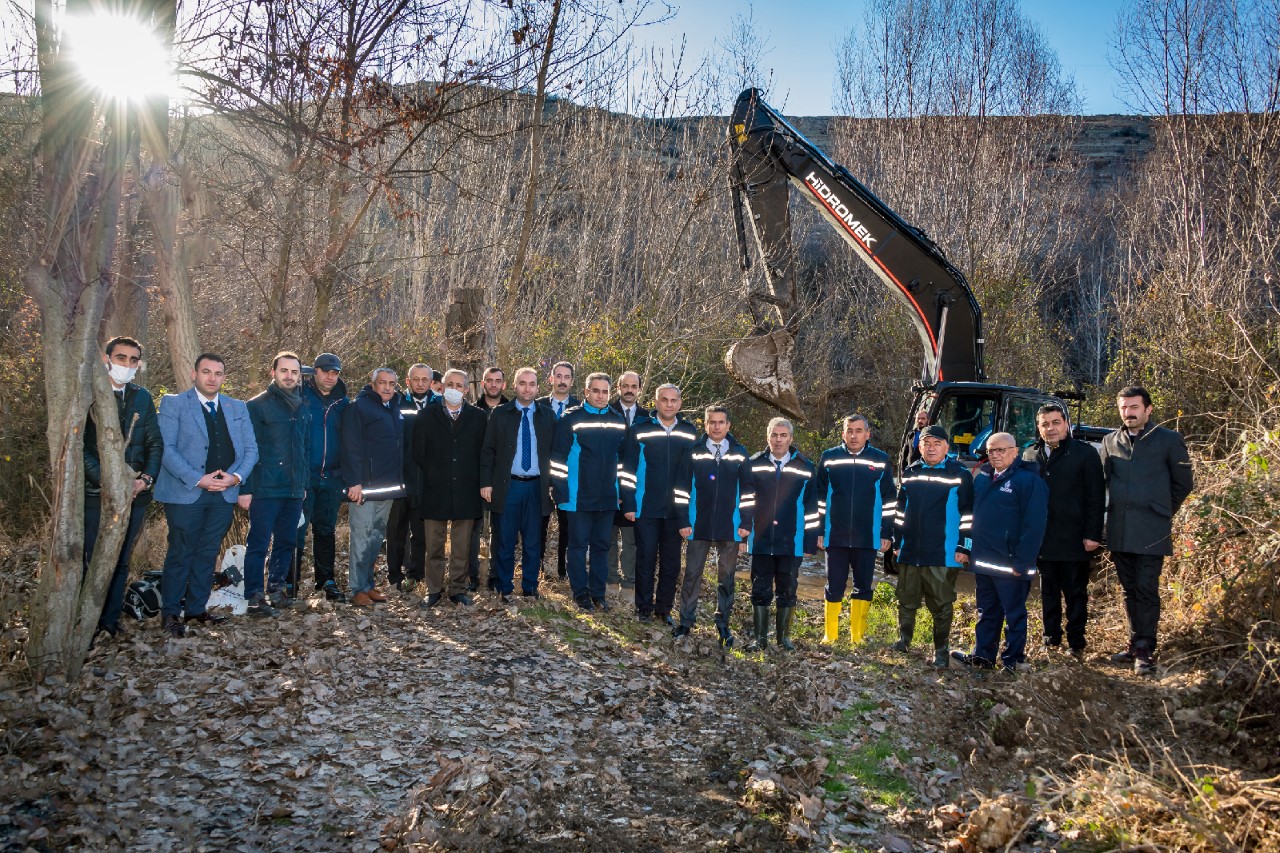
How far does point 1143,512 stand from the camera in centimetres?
713

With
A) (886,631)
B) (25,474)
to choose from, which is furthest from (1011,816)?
(25,474)

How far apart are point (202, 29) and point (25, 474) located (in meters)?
6.13

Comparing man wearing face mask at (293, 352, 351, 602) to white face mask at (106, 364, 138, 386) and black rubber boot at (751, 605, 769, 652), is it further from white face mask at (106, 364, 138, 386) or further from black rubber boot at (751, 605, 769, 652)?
black rubber boot at (751, 605, 769, 652)

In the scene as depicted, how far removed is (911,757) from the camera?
539 cm

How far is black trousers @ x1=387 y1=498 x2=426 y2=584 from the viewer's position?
8570 millimetres

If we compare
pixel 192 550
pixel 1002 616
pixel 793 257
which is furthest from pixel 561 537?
pixel 793 257

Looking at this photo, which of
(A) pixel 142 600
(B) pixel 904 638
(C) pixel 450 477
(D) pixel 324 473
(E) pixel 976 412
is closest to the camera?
(A) pixel 142 600

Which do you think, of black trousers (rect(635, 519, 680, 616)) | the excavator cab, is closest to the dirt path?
black trousers (rect(635, 519, 680, 616))

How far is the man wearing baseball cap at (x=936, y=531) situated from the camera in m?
7.47

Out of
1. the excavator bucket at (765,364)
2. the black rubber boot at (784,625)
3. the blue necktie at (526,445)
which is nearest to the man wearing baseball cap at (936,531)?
the black rubber boot at (784,625)

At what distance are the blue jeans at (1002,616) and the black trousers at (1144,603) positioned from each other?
2.66 feet

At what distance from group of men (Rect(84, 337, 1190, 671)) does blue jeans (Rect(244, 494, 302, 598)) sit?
0.06ft

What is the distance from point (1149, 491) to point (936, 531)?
5.34ft

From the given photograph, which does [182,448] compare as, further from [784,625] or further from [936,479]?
[936,479]
